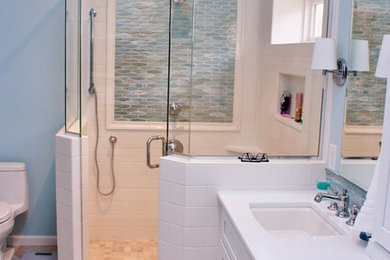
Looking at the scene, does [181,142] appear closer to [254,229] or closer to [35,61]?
[254,229]

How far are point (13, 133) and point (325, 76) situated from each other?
2.40m

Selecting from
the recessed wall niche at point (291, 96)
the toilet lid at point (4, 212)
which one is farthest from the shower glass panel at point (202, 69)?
the toilet lid at point (4, 212)

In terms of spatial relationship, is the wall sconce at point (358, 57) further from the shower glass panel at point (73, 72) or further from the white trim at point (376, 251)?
the shower glass panel at point (73, 72)

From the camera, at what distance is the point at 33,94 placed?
12.8 ft

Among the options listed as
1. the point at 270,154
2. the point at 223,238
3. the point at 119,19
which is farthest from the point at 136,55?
the point at 223,238

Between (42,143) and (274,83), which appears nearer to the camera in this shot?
(274,83)

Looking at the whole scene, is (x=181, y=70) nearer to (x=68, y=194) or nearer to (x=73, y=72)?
(x=73, y=72)

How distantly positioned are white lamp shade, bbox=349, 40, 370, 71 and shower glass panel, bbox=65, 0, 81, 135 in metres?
1.75

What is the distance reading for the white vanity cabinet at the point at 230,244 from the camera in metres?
2.11

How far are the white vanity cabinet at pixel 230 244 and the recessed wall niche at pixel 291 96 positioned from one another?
2.61 ft

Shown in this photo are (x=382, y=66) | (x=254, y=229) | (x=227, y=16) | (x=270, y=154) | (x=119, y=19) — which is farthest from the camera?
(x=119, y=19)

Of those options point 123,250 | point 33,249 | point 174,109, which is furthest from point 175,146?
point 33,249

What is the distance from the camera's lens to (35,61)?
386cm

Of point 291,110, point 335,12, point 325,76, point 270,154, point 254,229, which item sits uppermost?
point 335,12
